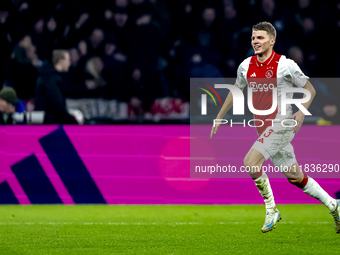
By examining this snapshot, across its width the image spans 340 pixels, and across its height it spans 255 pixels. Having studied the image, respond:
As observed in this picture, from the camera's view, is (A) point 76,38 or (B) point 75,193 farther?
(A) point 76,38

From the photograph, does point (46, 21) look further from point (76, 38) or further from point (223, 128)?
point (223, 128)

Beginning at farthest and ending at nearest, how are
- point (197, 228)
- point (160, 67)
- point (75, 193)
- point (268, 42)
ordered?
point (160, 67), point (75, 193), point (197, 228), point (268, 42)

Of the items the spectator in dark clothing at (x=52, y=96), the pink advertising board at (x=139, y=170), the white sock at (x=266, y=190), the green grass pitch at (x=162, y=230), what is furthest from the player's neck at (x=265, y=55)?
the spectator in dark clothing at (x=52, y=96)

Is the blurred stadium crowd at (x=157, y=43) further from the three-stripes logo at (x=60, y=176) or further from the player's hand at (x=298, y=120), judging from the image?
the player's hand at (x=298, y=120)

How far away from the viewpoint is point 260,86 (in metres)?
4.70

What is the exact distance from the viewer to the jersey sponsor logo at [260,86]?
4.63m

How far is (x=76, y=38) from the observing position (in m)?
8.26

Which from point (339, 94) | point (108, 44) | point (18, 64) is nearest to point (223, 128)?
point (339, 94)

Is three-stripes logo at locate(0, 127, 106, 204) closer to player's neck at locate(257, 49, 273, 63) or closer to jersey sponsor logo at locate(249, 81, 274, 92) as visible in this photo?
jersey sponsor logo at locate(249, 81, 274, 92)

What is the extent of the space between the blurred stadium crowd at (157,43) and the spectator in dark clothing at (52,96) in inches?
51.7

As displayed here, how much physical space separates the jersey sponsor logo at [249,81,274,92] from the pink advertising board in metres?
1.53

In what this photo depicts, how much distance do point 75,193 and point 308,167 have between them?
278cm

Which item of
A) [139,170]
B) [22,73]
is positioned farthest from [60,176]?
[22,73]

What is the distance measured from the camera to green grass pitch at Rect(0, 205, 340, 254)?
4.11 meters
